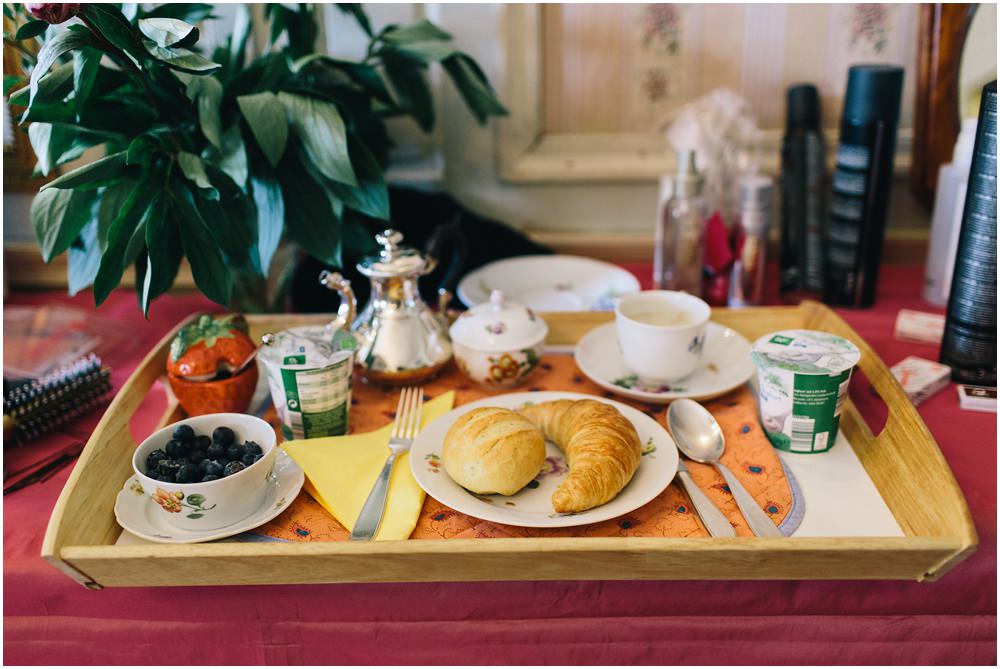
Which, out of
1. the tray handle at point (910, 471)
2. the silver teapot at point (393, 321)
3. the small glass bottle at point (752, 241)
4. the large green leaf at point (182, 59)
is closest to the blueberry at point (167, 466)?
the silver teapot at point (393, 321)

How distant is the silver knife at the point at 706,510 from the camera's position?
623 mm

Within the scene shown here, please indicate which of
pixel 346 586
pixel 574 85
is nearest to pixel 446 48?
pixel 574 85

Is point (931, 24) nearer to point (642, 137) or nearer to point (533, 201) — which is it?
point (642, 137)

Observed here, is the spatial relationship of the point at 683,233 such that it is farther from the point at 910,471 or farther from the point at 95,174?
the point at 95,174

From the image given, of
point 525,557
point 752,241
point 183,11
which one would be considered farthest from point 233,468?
point 752,241

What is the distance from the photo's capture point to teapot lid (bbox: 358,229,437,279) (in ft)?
2.75

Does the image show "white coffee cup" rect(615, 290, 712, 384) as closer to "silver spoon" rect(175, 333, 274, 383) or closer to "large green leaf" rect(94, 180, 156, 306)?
"silver spoon" rect(175, 333, 274, 383)

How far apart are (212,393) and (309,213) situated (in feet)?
0.76

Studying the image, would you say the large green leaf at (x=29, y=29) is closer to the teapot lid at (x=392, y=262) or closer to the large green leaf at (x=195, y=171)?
the large green leaf at (x=195, y=171)

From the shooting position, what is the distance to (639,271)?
49.4 inches

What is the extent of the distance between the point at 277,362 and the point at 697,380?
0.43m

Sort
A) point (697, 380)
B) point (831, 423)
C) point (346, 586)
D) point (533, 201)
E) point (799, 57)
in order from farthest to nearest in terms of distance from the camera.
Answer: point (533, 201) → point (799, 57) → point (697, 380) → point (831, 423) → point (346, 586)

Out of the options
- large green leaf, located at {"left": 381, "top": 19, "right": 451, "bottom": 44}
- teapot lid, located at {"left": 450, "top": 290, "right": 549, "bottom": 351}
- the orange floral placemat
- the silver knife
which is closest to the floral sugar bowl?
teapot lid, located at {"left": 450, "top": 290, "right": 549, "bottom": 351}

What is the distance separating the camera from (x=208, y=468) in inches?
25.2
